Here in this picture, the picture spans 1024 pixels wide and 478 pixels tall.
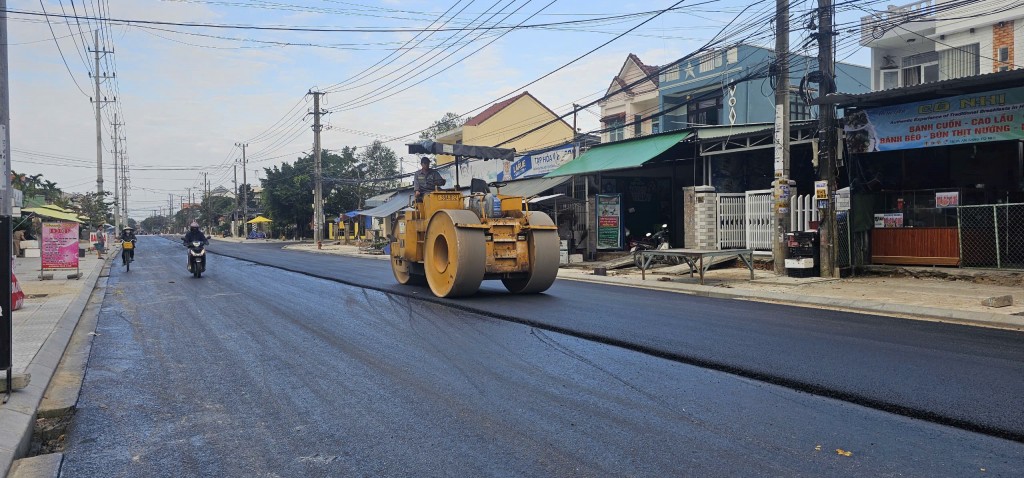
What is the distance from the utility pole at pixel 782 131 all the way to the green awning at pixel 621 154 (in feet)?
13.9

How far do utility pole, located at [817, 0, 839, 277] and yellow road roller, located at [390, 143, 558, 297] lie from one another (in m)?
6.25

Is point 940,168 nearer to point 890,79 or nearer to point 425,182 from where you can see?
point 890,79

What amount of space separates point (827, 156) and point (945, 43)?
1167 centimetres

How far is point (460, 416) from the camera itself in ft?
15.0

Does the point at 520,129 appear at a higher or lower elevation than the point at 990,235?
higher

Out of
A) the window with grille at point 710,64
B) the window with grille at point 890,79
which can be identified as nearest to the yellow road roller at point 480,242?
the window with grille at point 710,64

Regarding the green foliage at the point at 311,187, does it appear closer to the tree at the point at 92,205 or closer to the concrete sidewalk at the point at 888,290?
the tree at the point at 92,205

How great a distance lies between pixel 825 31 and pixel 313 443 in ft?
43.6

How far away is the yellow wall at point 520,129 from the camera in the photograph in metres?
41.9

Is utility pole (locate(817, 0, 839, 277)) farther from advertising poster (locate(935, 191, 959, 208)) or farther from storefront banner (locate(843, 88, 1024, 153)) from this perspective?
advertising poster (locate(935, 191, 959, 208))

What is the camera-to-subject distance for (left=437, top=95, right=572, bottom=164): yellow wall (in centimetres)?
4188

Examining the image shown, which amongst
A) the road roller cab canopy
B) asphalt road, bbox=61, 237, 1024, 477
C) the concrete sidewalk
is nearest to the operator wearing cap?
the road roller cab canopy

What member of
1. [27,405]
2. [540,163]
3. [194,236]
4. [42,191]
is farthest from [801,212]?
[42,191]

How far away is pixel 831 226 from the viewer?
14023mm
